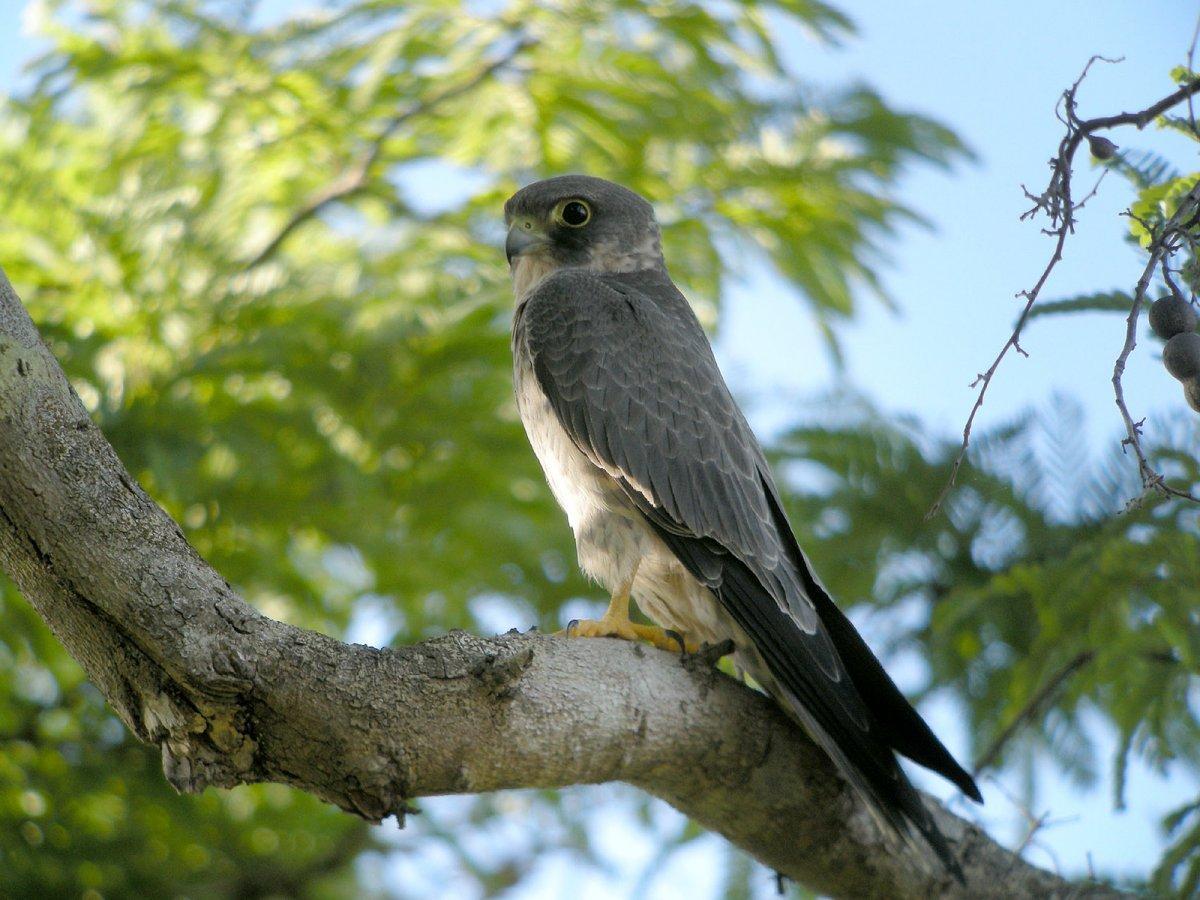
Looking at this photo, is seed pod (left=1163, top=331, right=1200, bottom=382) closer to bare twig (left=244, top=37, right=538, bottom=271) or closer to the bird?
the bird

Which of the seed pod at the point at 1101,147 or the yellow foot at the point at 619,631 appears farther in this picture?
the yellow foot at the point at 619,631

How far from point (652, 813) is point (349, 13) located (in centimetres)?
393

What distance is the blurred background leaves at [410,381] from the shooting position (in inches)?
174

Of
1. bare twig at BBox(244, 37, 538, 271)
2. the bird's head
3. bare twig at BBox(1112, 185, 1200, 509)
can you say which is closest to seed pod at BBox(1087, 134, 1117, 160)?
bare twig at BBox(1112, 185, 1200, 509)

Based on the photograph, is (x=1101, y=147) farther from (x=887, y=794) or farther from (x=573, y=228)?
(x=573, y=228)

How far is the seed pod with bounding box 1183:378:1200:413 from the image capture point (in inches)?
84.6

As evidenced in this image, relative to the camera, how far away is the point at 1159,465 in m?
3.82

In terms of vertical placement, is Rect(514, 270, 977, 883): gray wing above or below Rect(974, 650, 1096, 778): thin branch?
above

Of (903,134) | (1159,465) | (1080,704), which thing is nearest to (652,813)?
(1080,704)

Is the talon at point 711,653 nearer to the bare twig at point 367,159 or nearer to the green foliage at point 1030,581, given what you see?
the green foliage at point 1030,581

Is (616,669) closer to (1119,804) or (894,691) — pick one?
(894,691)

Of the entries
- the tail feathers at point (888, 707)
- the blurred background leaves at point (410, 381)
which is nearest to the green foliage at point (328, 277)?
the blurred background leaves at point (410, 381)

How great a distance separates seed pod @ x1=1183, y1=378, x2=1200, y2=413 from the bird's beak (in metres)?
2.78

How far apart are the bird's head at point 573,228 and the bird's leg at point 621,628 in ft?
4.62
